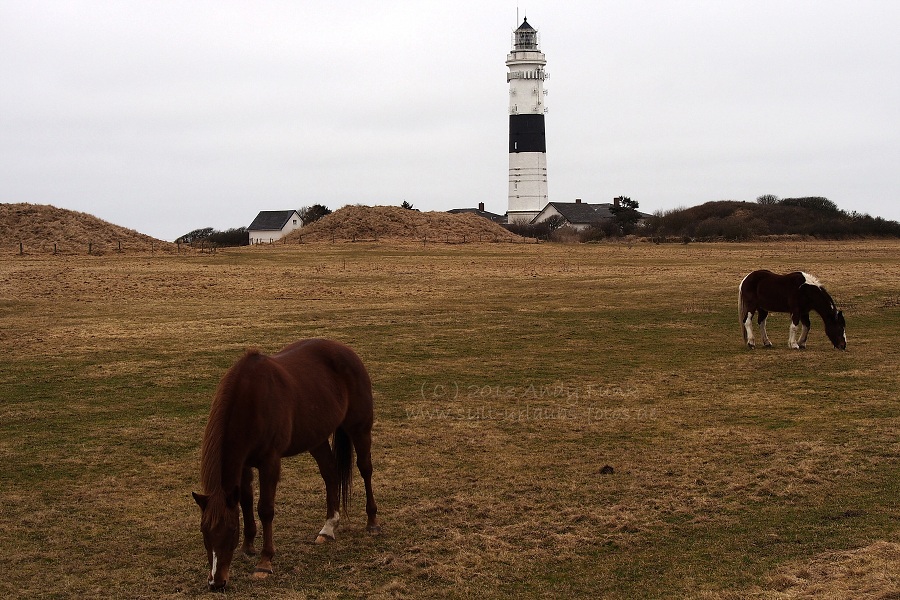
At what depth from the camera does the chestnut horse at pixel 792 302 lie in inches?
790

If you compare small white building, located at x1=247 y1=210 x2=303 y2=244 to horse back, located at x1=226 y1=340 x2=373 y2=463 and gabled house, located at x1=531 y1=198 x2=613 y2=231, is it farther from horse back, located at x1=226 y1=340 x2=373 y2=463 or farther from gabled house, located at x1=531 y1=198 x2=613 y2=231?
horse back, located at x1=226 y1=340 x2=373 y2=463

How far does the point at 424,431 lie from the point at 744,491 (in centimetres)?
485

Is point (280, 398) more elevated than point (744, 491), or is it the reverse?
point (280, 398)

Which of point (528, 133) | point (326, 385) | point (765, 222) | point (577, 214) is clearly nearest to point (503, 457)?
point (326, 385)

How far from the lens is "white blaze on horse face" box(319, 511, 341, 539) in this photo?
8.90 meters

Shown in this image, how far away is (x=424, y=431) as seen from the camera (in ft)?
44.0

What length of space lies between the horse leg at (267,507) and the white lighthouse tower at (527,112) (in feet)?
245

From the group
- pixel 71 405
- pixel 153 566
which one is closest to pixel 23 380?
pixel 71 405

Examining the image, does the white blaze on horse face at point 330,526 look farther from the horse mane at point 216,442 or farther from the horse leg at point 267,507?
the horse mane at point 216,442

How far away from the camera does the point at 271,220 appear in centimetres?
9931

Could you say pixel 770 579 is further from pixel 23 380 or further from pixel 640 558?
pixel 23 380

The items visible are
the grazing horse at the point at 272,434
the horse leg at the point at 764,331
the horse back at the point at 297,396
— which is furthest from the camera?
the horse leg at the point at 764,331

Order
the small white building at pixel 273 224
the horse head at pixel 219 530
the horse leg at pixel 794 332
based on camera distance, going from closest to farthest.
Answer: the horse head at pixel 219 530 < the horse leg at pixel 794 332 < the small white building at pixel 273 224

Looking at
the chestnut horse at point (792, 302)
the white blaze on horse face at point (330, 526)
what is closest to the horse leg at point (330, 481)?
the white blaze on horse face at point (330, 526)
